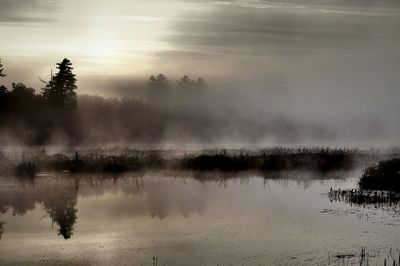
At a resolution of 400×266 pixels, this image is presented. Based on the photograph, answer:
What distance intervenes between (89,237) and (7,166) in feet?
85.4

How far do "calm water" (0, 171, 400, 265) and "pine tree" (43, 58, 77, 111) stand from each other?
48330 millimetres

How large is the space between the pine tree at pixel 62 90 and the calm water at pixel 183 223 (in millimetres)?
48330

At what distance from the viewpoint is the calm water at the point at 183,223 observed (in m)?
25.0

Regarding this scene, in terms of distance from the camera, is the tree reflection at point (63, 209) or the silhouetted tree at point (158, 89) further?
the silhouetted tree at point (158, 89)

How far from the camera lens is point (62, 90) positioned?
98.0m

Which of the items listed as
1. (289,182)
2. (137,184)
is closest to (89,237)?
(137,184)

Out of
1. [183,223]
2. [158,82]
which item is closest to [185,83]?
[158,82]

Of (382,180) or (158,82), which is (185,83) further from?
(382,180)

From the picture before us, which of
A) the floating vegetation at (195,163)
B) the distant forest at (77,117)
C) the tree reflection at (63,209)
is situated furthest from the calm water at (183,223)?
the distant forest at (77,117)

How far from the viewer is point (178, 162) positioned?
197 ft

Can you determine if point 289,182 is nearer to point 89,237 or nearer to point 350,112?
point 89,237

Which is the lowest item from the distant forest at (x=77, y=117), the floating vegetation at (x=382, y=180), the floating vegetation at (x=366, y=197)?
the floating vegetation at (x=366, y=197)

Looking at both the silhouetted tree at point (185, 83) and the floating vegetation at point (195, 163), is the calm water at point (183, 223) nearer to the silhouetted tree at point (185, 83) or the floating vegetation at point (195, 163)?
the floating vegetation at point (195, 163)

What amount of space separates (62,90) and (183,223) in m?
69.5
